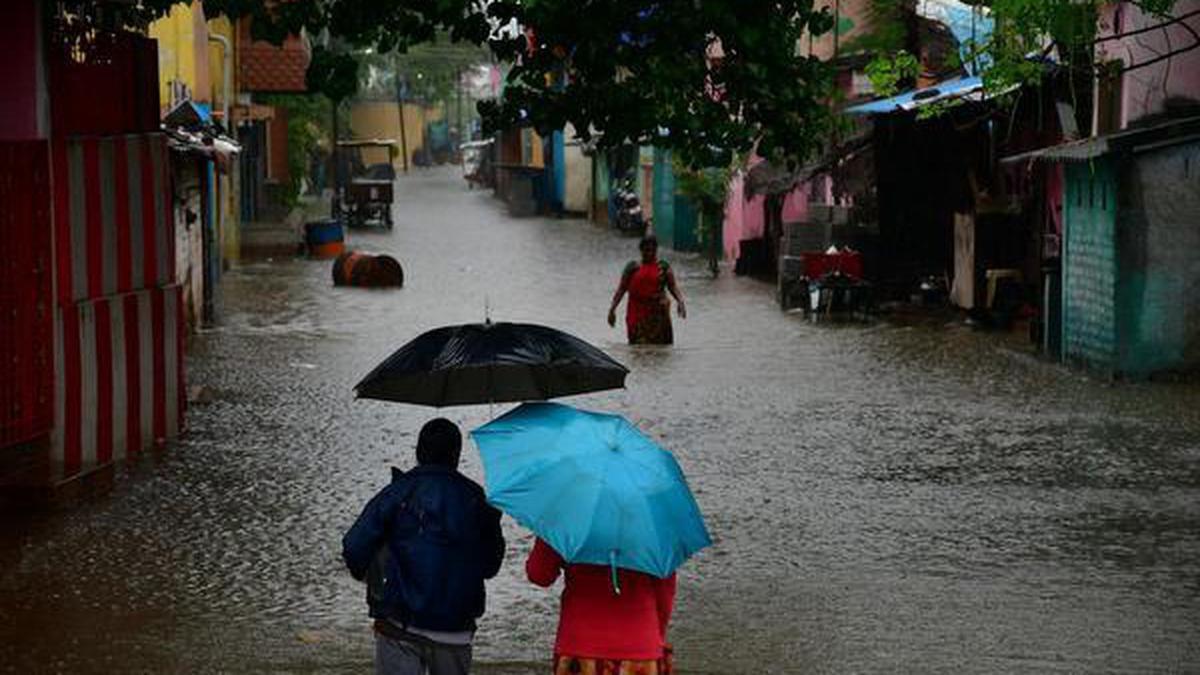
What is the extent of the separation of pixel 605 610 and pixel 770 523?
604 centimetres

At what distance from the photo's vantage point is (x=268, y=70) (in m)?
40.8

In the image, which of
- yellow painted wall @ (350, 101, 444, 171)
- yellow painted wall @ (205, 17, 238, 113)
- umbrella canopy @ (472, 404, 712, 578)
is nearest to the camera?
umbrella canopy @ (472, 404, 712, 578)

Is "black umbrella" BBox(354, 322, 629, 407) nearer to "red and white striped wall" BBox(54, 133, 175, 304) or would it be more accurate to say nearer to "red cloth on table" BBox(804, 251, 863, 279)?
"red and white striped wall" BBox(54, 133, 175, 304)

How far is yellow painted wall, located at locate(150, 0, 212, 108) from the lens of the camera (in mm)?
28234

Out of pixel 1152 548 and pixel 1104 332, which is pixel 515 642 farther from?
pixel 1104 332

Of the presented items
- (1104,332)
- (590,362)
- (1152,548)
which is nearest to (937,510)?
(1152,548)

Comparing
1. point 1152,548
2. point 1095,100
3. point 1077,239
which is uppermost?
point 1095,100

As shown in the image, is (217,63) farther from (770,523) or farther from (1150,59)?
(770,523)

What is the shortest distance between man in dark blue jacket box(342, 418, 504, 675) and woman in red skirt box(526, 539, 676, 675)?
0.96 feet

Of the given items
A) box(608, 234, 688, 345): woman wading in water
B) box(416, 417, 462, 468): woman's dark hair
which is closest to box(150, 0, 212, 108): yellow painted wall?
box(608, 234, 688, 345): woman wading in water

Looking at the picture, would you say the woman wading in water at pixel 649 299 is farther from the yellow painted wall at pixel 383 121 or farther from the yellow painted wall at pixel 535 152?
the yellow painted wall at pixel 383 121

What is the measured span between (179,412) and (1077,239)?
9591 millimetres

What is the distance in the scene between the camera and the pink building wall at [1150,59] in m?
19.5

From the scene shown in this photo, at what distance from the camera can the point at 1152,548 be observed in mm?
11195
